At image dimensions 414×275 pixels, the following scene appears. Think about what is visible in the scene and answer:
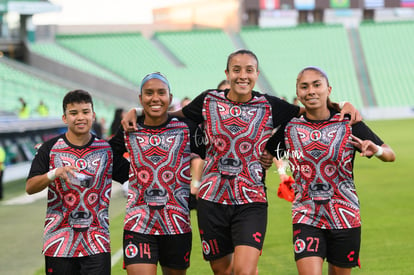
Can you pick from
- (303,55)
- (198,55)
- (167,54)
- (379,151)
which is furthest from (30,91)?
(379,151)

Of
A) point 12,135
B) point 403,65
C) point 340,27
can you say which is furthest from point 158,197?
point 340,27

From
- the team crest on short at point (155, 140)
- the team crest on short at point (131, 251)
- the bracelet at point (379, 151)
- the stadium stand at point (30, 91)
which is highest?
the team crest on short at point (155, 140)

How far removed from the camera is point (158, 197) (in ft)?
20.2

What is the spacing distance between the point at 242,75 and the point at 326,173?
1128 millimetres

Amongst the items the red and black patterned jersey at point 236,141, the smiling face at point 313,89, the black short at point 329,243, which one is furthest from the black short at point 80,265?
the smiling face at point 313,89

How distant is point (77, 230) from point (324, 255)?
2.07 meters

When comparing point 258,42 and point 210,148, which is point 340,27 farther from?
point 210,148

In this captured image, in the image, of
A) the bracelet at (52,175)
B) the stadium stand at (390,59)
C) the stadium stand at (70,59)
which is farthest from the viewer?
the stadium stand at (390,59)

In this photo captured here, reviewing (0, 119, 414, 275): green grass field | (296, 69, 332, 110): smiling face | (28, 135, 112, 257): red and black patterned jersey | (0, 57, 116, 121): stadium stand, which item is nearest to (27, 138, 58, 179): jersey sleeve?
(28, 135, 112, 257): red and black patterned jersey

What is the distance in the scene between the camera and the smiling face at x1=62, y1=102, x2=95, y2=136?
6.06 m

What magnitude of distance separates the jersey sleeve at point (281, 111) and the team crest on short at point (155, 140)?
106 cm

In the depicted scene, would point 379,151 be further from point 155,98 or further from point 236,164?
point 155,98

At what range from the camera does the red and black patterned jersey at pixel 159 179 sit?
242 inches

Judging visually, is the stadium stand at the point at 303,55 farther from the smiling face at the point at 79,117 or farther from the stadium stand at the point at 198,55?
the smiling face at the point at 79,117
